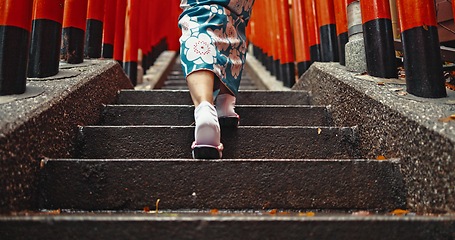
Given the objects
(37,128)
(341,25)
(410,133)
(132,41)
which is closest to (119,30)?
(132,41)

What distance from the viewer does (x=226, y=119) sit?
71.9 inches

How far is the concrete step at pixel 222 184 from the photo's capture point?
4.58ft

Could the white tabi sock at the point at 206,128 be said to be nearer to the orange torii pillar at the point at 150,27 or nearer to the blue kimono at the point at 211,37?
the blue kimono at the point at 211,37

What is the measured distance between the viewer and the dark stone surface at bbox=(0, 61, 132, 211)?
1.19 metres

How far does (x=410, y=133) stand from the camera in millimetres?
1361

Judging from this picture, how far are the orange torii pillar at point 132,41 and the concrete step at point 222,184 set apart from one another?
2325mm

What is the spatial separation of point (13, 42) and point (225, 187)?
1006 mm

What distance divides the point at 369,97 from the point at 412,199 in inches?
20.4

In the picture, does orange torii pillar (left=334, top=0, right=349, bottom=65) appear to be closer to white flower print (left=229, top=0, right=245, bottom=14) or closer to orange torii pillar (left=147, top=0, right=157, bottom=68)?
white flower print (left=229, top=0, right=245, bottom=14)

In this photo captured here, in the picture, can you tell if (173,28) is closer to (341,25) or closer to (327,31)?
(327,31)

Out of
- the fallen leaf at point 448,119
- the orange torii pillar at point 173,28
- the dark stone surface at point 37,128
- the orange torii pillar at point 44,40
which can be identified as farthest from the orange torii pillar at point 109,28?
the orange torii pillar at point 173,28

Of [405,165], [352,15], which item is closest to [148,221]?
[405,165]

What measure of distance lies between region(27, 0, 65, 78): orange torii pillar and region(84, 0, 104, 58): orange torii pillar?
78 cm

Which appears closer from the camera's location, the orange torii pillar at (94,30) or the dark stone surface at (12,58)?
the dark stone surface at (12,58)
